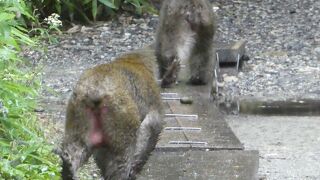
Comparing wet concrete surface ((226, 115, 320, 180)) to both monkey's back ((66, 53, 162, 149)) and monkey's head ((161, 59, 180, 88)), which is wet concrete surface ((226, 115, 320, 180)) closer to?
monkey's head ((161, 59, 180, 88))

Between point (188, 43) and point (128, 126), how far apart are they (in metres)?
3.57

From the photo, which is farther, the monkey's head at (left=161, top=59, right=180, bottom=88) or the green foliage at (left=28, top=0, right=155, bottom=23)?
the green foliage at (left=28, top=0, right=155, bottom=23)

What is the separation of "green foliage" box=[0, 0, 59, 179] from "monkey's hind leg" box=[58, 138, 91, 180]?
0.24 metres

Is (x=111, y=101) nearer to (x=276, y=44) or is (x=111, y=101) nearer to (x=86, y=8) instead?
(x=276, y=44)

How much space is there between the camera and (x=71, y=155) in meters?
4.91

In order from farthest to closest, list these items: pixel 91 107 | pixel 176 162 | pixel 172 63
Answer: pixel 172 63 → pixel 176 162 → pixel 91 107

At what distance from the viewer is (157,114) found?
568 centimetres

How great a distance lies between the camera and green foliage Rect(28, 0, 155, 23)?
1238 cm

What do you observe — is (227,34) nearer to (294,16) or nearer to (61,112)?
(294,16)

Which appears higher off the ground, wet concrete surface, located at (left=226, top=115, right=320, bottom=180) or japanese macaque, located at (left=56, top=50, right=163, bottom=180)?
japanese macaque, located at (left=56, top=50, right=163, bottom=180)

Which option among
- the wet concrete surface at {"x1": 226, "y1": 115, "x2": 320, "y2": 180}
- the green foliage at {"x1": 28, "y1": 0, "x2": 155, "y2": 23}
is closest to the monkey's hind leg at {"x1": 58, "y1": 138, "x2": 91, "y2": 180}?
the wet concrete surface at {"x1": 226, "y1": 115, "x2": 320, "y2": 180}

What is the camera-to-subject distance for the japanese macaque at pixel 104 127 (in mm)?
4852

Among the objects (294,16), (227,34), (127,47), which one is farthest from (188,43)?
(294,16)

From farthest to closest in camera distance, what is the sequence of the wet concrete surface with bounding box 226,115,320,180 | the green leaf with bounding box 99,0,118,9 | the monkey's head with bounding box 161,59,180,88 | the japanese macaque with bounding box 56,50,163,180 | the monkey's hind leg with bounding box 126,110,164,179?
1. the green leaf with bounding box 99,0,118,9
2. the monkey's head with bounding box 161,59,180,88
3. the wet concrete surface with bounding box 226,115,320,180
4. the monkey's hind leg with bounding box 126,110,164,179
5. the japanese macaque with bounding box 56,50,163,180
